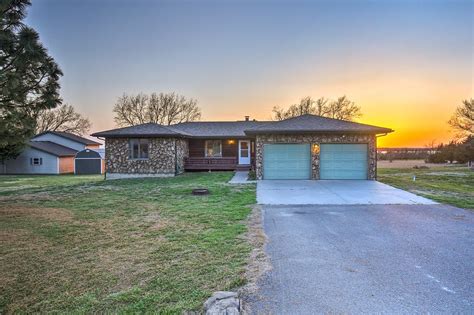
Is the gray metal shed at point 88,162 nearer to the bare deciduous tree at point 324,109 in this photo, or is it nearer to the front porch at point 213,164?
the front porch at point 213,164

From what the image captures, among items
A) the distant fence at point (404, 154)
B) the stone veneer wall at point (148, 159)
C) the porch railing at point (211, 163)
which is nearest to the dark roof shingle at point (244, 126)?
the stone veneer wall at point (148, 159)

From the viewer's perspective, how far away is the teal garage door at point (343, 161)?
15281 millimetres

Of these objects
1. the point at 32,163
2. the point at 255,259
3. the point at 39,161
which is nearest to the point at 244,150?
the point at 255,259

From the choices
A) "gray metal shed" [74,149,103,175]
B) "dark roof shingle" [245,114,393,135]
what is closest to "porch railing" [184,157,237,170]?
"dark roof shingle" [245,114,393,135]

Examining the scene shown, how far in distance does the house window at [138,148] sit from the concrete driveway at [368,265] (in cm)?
1337

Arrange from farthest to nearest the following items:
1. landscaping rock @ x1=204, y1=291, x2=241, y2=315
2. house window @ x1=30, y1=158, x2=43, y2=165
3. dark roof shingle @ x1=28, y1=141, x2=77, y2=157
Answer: house window @ x1=30, y1=158, x2=43, y2=165 < dark roof shingle @ x1=28, y1=141, x2=77, y2=157 < landscaping rock @ x1=204, y1=291, x2=241, y2=315

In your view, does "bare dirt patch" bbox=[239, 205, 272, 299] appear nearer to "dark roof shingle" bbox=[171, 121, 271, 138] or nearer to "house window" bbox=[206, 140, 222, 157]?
"dark roof shingle" bbox=[171, 121, 271, 138]

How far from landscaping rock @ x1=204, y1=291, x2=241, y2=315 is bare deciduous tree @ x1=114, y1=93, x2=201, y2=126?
129ft

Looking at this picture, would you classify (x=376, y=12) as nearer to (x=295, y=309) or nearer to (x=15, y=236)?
(x=295, y=309)

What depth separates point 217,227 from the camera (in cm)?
622

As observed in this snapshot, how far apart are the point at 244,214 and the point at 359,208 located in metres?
3.54

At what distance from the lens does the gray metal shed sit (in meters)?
28.6

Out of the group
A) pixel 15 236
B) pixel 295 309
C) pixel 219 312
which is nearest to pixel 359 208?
pixel 295 309

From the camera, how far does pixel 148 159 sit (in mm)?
18469
